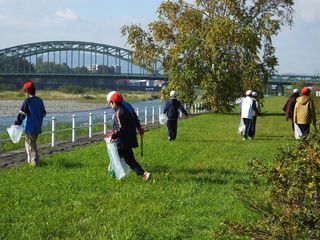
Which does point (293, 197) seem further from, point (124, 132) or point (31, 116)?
point (31, 116)

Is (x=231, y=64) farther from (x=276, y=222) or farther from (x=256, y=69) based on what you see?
(x=276, y=222)

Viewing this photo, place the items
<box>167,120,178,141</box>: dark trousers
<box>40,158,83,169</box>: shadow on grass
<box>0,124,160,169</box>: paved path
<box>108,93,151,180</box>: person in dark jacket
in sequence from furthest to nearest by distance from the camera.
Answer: <box>167,120,178,141</box>: dark trousers < <box>0,124,160,169</box>: paved path < <box>40,158,83,169</box>: shadow on grass < <box>108,93,151,180</box>: person in dark jacket

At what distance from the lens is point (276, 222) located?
421cm

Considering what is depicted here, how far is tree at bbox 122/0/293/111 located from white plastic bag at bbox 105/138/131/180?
2789 cm

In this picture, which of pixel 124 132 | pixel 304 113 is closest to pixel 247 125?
pixel 304 113

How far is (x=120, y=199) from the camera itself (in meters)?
7.50

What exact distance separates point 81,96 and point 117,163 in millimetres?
80814

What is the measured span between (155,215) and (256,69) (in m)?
32.4

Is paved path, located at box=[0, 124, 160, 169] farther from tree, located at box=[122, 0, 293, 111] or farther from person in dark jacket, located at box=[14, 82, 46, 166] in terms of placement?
tree, located at box=[122, 0, 293, 111]

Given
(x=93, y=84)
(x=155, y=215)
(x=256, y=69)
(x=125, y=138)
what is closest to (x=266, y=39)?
(x=256, y=69)

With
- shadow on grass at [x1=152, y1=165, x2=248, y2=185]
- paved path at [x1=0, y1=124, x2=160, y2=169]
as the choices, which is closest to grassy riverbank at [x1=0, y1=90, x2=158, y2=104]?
paved path at [x1=0, y1=124, x2=160, y2=169]

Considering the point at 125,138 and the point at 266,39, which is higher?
the point at 266,39

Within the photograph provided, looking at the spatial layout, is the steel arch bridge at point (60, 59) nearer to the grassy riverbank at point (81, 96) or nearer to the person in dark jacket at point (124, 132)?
the grassy riverbank at point (81, 96)

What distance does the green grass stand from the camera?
5848 millimetres
